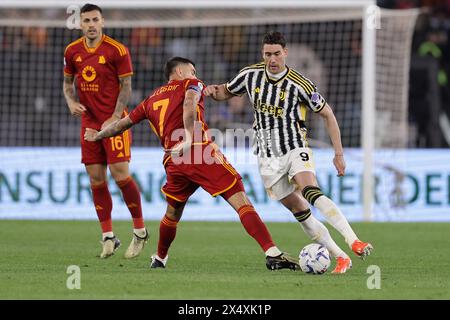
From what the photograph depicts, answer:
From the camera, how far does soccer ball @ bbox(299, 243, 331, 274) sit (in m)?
8.41

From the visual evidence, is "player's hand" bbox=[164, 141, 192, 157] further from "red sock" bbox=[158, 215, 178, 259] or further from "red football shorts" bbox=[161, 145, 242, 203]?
"red sock" bbox=[158, 215, 178, 259]

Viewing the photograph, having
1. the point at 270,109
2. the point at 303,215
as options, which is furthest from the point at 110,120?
the point at 303,215

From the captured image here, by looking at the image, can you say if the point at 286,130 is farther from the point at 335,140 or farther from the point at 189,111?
the point at 189,111

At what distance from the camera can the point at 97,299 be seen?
6754mm

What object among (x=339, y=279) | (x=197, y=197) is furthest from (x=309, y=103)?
(x=197, y=197)

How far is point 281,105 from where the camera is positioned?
892 cm

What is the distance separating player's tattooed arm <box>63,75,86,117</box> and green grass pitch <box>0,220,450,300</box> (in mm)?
1330

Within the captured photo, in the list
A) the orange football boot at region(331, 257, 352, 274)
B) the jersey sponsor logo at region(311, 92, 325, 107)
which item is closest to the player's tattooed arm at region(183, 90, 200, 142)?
→ the jersey sponsor logo at region(311, 92, 325, 107)

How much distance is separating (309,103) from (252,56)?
37.8 ft

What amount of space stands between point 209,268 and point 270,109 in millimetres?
1387

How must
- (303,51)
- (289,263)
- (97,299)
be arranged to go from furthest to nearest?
1. (303,51)
2. (289,263)
3. (97,299)

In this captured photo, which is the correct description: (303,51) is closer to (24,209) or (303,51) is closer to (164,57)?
(164,57)

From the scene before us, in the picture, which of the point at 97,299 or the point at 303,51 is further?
the point at 303,51

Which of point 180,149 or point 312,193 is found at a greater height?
point 180,149
